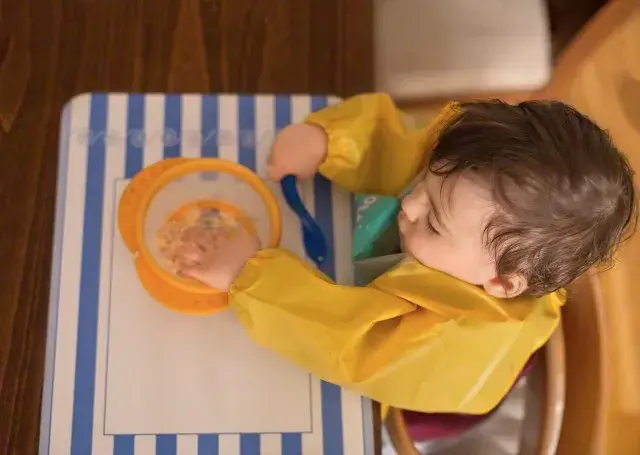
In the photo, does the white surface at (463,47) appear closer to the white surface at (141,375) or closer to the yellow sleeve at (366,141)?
the yellow sleeve at (366,141)

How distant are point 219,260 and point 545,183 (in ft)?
1.01

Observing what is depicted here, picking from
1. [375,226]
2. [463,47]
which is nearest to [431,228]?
[375,226]

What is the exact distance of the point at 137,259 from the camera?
2.24ft

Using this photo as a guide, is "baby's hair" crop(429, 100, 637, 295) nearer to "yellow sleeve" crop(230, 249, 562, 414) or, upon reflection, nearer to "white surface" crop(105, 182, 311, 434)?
"yellow sleeve" crop(230, 249, 562, 414)

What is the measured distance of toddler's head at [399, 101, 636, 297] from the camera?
0.52 metres

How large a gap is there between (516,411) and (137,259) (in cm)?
42

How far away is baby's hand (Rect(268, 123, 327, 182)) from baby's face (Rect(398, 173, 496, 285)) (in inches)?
5.5

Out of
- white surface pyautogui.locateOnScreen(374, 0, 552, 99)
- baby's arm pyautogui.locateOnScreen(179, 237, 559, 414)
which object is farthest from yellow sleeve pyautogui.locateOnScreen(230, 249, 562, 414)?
white surface pyautogui.locateOnScreen(374, 0, 552, 99)

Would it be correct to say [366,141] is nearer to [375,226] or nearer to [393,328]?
[375,226]

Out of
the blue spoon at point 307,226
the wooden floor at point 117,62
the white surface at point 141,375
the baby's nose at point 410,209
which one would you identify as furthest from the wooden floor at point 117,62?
the baby's nose at point 410,209

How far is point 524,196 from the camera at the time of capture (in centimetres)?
52

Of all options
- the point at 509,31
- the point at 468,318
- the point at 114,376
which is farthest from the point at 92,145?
the point at 509,31

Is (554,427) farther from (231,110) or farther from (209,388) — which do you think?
(231,110)

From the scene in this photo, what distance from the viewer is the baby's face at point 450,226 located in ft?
1.81
